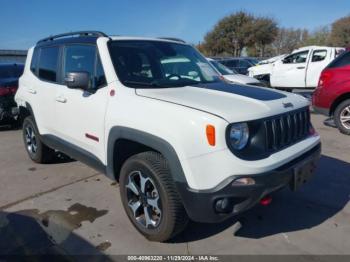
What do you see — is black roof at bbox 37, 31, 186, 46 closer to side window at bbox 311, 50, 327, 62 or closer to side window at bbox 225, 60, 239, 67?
side window at bbox 311, 50, 327, 62

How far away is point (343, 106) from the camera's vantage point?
7.23m

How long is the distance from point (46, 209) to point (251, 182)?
2.50 meters

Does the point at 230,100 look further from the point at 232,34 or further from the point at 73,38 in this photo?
the point at 232,34

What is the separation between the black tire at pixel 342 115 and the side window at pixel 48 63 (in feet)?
18.8

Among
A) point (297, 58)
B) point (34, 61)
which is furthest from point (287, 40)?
point (34, 61)

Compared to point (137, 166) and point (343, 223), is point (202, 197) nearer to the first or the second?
point (137, 166)

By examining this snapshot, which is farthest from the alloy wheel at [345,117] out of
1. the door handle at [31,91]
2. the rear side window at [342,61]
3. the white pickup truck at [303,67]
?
the door handle at [31,91]

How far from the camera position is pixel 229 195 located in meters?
2.63

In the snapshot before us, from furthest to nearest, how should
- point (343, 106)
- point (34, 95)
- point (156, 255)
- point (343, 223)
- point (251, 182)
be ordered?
point (343, 106), point (34, 95), point (343, 223), point (156, 255), point (251, 182)

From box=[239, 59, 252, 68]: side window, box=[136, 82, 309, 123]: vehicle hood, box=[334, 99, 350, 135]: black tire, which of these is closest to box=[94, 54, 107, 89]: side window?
box=[136, 82, 309, 123]: vehicle hood

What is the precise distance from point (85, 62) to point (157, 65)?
83cm

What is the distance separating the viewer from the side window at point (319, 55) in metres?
12.0

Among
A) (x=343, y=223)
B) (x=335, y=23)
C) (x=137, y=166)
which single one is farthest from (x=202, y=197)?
(x=335, y=23)

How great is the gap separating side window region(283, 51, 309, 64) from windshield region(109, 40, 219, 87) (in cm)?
913
